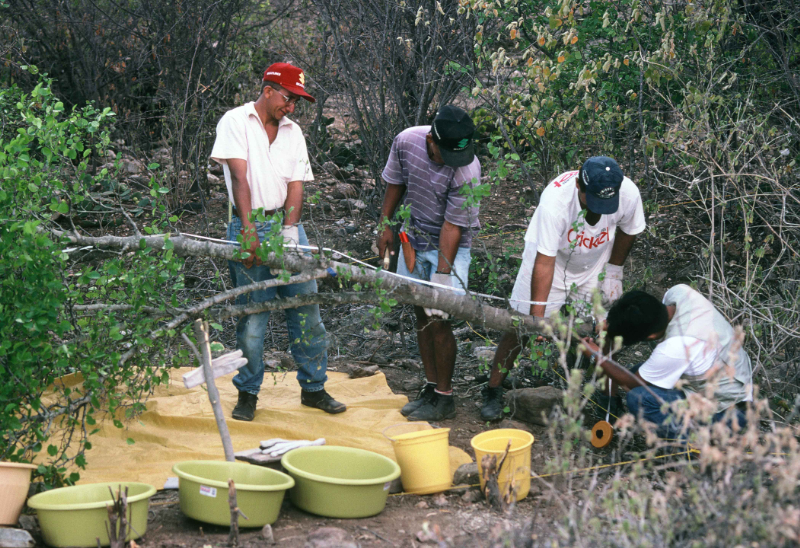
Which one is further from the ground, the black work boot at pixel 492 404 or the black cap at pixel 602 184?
the black cap at pixel 602 184

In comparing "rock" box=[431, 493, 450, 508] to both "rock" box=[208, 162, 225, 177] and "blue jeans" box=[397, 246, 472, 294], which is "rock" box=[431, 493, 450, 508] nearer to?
"blue jeans" box=[397, 246, 472, 294]

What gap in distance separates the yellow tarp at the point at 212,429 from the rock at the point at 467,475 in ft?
0.85

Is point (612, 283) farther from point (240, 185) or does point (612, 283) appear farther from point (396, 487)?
point (240, 185)

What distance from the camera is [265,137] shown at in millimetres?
3781

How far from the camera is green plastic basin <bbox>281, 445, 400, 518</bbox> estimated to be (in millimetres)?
2982

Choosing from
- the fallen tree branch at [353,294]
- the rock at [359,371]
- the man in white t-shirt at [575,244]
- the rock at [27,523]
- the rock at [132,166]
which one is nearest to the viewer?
the rock at [27,523]

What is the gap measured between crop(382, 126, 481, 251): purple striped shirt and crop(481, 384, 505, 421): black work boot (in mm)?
834

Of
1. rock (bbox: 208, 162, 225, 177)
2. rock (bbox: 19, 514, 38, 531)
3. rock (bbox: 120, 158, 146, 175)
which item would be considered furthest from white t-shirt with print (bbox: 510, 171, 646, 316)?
rock (bbox: 120, 158, 146, 175)

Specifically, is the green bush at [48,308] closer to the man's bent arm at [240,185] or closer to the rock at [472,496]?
the man's bent arm at [240,185]

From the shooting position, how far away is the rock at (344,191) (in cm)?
739

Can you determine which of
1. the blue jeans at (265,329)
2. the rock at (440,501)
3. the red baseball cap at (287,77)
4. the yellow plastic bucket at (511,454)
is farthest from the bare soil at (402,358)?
the red baseball cap at (287,77)

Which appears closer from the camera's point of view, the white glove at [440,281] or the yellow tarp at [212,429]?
the yellow tarp at [212,429]

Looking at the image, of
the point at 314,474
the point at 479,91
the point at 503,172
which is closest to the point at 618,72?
the point at 479,91

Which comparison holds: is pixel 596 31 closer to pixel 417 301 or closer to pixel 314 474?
pixel 417 301
